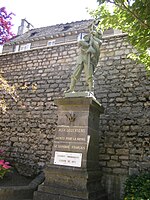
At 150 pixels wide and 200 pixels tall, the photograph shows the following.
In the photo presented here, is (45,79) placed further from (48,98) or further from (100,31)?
(100,31)

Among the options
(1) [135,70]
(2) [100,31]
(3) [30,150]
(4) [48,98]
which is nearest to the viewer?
(2) [100,31]

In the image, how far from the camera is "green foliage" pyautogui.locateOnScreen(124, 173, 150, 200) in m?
4.92

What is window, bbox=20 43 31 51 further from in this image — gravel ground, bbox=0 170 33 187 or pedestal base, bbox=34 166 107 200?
pedestal base, bbox=34 166 107 200

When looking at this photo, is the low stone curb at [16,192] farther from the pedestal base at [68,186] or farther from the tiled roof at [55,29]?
the tiled roof at [55,29]

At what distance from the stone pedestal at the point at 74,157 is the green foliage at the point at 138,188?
2.30 feet

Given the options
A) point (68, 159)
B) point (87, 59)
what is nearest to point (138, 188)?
point (68, 159)

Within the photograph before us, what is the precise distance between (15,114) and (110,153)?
14.3ft

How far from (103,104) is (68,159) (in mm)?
2950

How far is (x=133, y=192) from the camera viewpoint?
5238mm

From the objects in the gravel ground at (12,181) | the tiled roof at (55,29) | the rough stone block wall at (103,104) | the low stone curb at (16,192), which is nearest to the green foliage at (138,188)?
the rough stone block wall at (103,104)

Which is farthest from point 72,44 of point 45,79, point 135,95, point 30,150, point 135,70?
point 30,150

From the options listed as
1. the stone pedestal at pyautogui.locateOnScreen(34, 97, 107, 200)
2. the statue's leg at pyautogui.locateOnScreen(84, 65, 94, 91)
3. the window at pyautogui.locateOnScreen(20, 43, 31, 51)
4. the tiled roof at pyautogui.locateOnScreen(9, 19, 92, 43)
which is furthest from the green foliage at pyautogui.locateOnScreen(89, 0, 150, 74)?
the window at pyautogui.locateOnScreen(20, 43, 31, 51)

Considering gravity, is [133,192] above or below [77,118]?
below

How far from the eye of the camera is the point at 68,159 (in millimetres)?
5340
